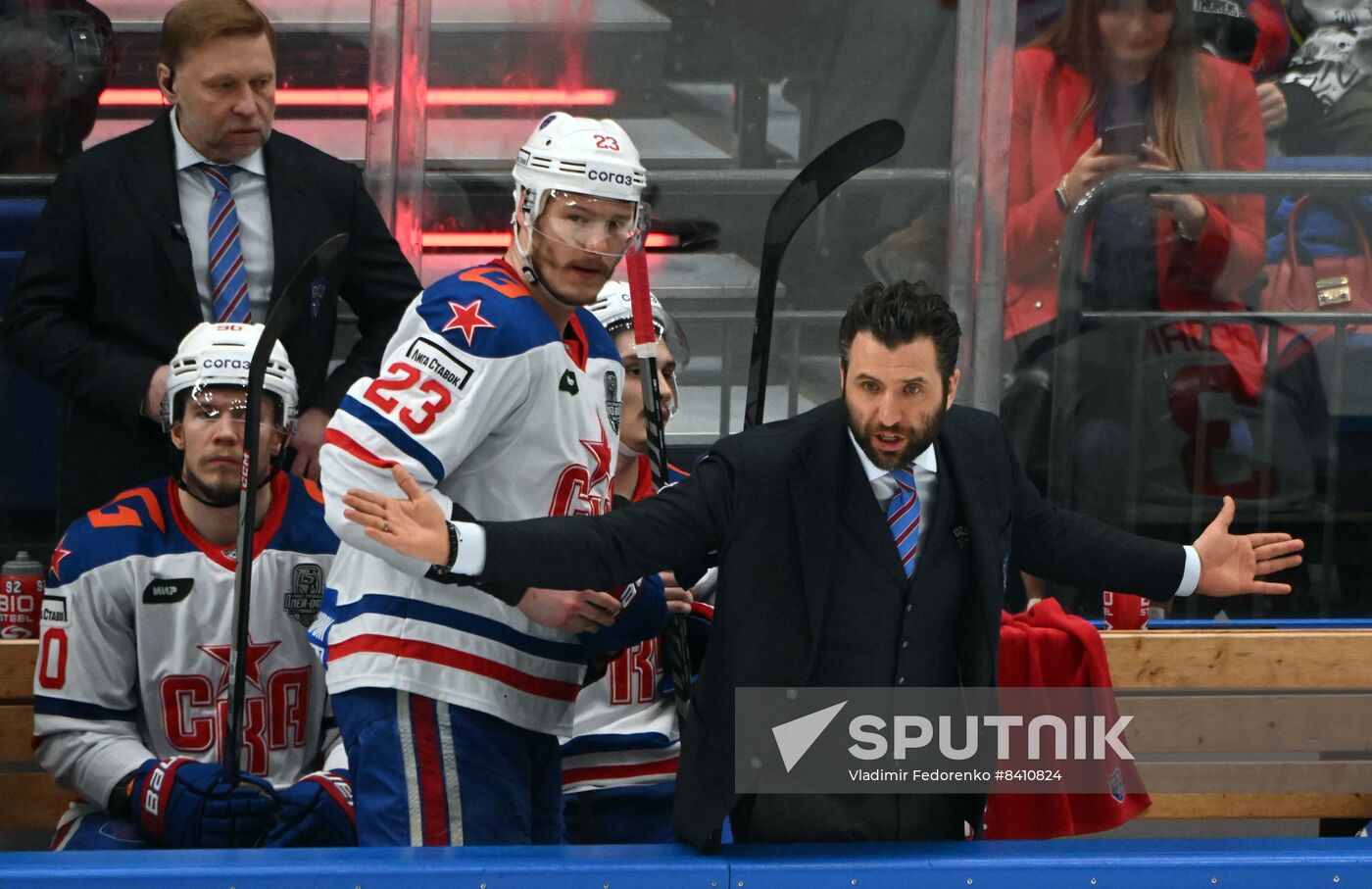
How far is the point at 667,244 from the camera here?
13.2 feet

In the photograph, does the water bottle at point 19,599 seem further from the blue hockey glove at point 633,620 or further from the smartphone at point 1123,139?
the smartphone at point 1123,139

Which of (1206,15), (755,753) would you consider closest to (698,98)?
(1206,15)

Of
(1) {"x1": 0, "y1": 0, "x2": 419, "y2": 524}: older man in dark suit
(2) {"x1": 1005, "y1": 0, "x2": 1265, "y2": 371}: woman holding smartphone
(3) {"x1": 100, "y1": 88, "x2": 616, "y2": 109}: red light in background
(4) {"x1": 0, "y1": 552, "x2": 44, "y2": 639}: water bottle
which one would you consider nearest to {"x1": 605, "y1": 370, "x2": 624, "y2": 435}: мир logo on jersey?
(1) {"x1": 0, "y1": 0, "x2": 419, "y2": 524}: older man in dark suit

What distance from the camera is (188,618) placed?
9.10ft

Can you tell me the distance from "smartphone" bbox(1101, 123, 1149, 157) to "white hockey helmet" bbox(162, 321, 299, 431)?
1971mm

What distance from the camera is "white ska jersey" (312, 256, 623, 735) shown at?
211cm

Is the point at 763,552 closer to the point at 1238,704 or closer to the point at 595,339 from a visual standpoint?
the point at 595,339

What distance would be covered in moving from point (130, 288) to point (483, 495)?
1.16 meters

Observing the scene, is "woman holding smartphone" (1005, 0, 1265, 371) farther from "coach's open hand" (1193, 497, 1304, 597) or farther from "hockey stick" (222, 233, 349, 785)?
"hockey stick" (222, 233, 349, 785)

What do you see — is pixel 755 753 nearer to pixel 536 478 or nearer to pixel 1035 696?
pixel 536 478

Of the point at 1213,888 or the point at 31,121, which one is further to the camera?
the point at 31,121

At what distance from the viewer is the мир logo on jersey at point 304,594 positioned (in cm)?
280

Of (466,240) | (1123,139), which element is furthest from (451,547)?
(1123,139)

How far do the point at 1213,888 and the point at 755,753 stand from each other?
0.56 meters
